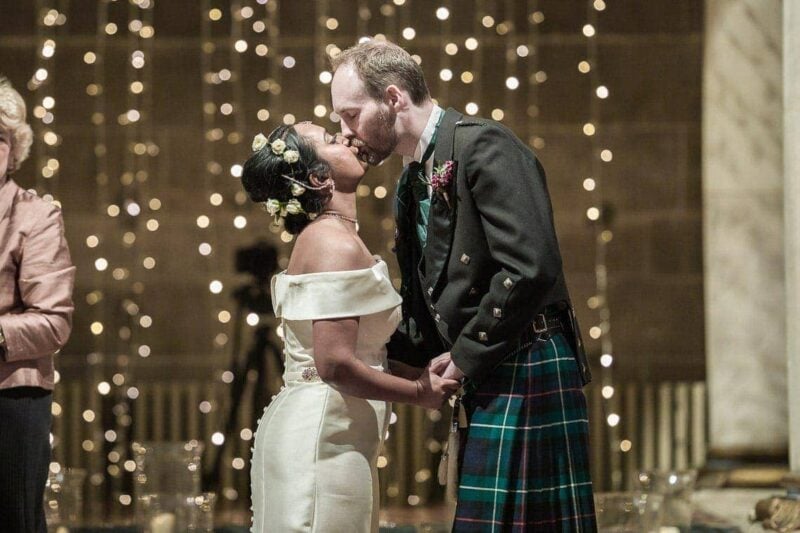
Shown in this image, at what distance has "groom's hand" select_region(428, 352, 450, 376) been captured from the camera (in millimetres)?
2650

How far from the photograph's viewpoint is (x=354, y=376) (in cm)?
256

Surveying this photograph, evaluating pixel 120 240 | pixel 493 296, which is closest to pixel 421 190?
pixel 493 296

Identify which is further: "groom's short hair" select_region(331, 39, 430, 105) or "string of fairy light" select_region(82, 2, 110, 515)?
"string of fairy light" select_region(82, 2, 110, 515)

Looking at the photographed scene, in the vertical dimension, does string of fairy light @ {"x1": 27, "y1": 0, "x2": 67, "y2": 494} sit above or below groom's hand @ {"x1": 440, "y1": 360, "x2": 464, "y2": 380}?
above

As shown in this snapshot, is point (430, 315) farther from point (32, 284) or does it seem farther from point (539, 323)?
point (32, 284)

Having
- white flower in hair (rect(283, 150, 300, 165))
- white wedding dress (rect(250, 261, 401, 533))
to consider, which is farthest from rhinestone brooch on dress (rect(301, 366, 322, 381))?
white flower in hair (rect(283, 150, 300, 165))

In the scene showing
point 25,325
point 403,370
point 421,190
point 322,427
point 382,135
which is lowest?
point 322,427

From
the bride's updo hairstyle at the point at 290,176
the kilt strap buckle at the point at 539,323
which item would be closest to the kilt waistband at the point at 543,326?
the kilt strap buckle at the point at 539,323

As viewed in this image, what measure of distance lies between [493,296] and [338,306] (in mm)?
347

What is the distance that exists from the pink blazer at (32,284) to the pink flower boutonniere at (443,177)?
111 cm

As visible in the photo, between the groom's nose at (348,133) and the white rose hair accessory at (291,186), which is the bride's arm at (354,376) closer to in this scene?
the white rose hair accessory at (291,186)

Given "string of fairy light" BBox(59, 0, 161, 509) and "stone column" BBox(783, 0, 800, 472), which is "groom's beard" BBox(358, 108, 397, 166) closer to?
"stone column" BBox(783, 0, 800, 472)

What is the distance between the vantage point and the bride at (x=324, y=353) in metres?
2.57

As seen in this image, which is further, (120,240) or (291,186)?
(120,240)
